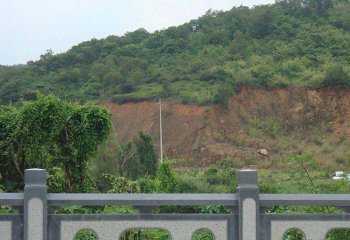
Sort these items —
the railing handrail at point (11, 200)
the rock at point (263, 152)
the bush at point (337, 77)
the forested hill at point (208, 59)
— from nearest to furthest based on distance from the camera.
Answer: the railing handrail at point (11, 200)
the rock at point (263, 152)
the bush at point (337, 77)
the forested hill at point (208, 59)

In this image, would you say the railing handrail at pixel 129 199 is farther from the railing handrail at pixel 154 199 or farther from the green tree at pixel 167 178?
the green tree at pixel 167 178

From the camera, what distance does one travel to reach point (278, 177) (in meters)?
34.6

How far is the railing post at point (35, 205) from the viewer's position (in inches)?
226

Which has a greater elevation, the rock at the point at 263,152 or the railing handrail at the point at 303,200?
the rock at the point at 263,152

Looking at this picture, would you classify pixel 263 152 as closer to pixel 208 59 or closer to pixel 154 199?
pixel 208 59

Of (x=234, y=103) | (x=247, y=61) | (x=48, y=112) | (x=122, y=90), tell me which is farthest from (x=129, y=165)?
(x=247, y=61)

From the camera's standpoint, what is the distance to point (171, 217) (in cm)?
586

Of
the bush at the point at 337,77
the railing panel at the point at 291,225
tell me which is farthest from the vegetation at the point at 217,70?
the railing panel at the point at 291,225

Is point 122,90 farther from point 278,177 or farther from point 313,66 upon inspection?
point 278,177

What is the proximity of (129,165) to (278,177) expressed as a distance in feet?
30.9

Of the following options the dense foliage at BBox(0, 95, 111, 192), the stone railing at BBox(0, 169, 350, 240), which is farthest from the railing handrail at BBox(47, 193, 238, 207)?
the dense foliage at BBox(0, 95, 111, 192)

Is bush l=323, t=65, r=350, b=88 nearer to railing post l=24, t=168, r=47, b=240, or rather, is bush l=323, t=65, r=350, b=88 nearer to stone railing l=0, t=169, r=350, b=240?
stone railing l=0, t=169, r=350, b=240

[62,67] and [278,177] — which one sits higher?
[62,67]

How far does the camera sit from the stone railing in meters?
5.77
